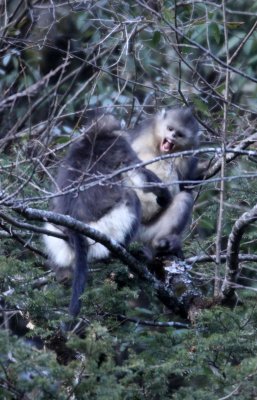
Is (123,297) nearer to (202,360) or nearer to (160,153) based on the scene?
(202,360)

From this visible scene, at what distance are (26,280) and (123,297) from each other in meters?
0.52

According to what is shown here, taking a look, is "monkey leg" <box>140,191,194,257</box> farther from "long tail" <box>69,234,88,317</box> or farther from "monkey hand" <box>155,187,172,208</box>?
"long tail" <box>69,234,88,317</box>

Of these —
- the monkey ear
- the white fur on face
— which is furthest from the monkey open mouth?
the white fur on face

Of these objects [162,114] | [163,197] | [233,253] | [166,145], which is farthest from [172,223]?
[233,253]

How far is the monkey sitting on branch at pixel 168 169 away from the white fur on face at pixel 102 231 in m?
0.49

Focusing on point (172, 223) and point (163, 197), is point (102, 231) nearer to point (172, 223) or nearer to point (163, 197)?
point (172, 223)

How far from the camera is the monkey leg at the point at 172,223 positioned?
7090 mm

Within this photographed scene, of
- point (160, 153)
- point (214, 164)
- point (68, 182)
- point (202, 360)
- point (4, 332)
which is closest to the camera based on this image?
point (4, 332)

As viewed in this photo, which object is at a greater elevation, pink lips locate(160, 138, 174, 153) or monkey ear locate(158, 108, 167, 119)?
monkey ear locate(158, 108, 167, 119)

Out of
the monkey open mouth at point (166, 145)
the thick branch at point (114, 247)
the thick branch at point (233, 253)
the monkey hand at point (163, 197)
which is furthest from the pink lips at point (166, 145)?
the thick branch at point (233, 253)

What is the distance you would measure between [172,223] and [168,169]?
0.54m

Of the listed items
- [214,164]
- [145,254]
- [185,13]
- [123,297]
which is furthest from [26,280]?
[185,13]

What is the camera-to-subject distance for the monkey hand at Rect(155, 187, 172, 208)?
7270mm

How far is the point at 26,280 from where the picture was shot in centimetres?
536
